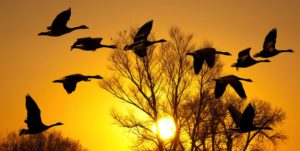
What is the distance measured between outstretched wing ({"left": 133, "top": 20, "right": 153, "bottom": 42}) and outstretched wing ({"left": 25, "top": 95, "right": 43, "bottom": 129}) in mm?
2241

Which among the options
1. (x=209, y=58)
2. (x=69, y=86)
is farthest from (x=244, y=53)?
(x=69, y=86)

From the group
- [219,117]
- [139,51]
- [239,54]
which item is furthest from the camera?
[219,117]

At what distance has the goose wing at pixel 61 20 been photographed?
10.1 meters

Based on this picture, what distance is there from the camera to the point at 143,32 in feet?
32.7

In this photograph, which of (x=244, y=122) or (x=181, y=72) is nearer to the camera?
(x=244, y=122)

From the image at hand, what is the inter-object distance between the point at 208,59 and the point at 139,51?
4.65 feet

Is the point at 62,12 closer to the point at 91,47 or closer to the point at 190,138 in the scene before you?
the point at 91,47

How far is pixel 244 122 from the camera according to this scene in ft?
32.1

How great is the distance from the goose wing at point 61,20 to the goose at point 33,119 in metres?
1.44

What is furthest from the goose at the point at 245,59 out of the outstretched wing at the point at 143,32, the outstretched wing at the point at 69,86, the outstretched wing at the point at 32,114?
the outstretched wing at the point at 32,114

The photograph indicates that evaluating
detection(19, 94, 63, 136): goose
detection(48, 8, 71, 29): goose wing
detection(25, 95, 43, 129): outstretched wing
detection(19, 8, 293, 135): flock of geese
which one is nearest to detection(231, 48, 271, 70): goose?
detection(19, 8, 293, 135): flock of geese

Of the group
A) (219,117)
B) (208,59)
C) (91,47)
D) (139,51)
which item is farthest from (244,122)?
(219,117)

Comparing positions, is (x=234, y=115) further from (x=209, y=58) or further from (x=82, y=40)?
(x=82, y=40)

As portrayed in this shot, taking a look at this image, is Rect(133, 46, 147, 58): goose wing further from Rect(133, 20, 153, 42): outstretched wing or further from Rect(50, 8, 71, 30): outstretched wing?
Rect(50, 8, 71, 30): outstretched wing
